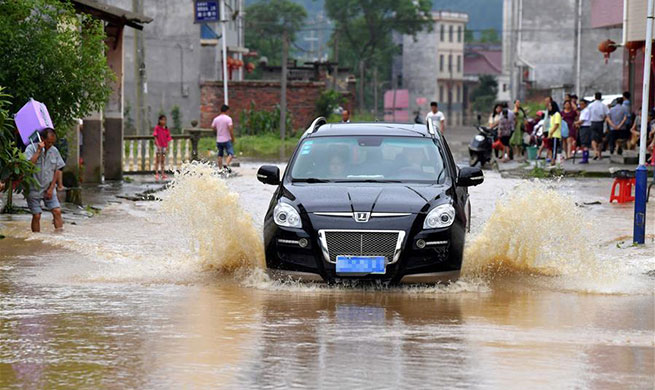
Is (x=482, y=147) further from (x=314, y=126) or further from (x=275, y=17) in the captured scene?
(x=275, y=17)

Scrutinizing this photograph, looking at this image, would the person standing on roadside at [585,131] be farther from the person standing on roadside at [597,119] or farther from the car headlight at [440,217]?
the car headlight at [440,217]

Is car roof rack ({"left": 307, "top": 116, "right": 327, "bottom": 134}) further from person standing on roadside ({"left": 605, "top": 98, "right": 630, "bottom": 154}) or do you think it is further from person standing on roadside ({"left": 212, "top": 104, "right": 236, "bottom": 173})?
person standing on roadside ({"left": 605, "top": 98, "right": 630, "bottom": 154})

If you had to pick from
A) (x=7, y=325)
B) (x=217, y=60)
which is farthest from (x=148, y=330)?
(x=217, y=60)

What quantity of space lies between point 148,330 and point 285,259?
229 cm

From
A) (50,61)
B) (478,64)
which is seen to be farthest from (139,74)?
(478,64)

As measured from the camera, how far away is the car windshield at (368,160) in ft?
43.4

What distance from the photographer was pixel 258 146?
169 ft

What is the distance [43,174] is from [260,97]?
43.5m

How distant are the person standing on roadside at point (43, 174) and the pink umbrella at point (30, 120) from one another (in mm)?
309

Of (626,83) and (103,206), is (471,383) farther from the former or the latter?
(626,83)

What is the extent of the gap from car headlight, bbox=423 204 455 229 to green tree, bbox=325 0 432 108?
101464mm

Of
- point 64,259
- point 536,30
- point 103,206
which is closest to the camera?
point 64,259

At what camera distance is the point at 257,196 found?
1003 inches

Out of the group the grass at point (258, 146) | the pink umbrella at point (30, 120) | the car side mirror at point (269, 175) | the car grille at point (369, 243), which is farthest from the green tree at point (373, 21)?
the car grille at point (369, 243)
